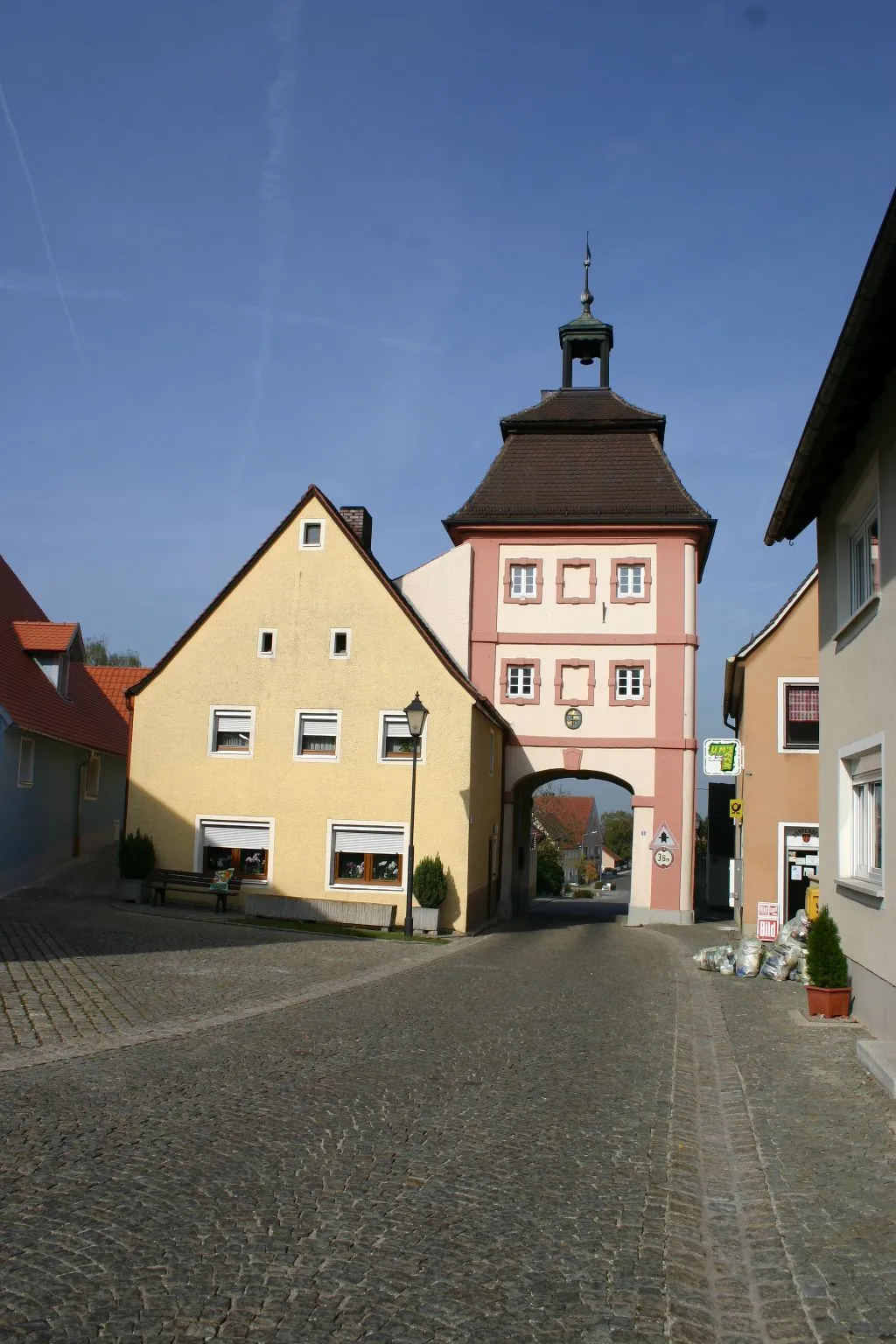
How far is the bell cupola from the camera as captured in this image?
135 ft

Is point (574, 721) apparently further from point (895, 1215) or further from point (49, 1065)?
point (895, 1215)

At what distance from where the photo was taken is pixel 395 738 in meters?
28.6

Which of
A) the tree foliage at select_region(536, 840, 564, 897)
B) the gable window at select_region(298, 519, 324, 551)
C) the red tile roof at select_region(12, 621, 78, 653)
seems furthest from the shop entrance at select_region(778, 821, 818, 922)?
the tree foliage at select_region(536, 840, 564, 897)

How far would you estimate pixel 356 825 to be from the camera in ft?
92.7

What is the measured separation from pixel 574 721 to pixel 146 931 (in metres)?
17.3

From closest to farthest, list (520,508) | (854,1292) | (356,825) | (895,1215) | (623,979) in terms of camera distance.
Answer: (854,1292) < (895,1215) < (623,979) < (356,825) < (520,508)

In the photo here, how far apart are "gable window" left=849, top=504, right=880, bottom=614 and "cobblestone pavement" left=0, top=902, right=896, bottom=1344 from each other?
4.52 metres

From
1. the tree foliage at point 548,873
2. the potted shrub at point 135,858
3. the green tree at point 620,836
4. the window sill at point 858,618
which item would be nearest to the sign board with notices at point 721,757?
the potted shrub at point 135,858

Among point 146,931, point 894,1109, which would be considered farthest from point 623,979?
point 894,1109

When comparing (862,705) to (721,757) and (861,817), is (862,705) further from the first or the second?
(721,757)

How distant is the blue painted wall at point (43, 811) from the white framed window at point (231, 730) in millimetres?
4313

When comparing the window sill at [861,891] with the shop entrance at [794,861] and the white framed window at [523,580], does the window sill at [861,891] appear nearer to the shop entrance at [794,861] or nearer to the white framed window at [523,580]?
the shop entrance at [794,861]

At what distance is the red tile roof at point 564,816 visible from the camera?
9806cm

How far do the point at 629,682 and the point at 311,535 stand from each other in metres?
11.0
